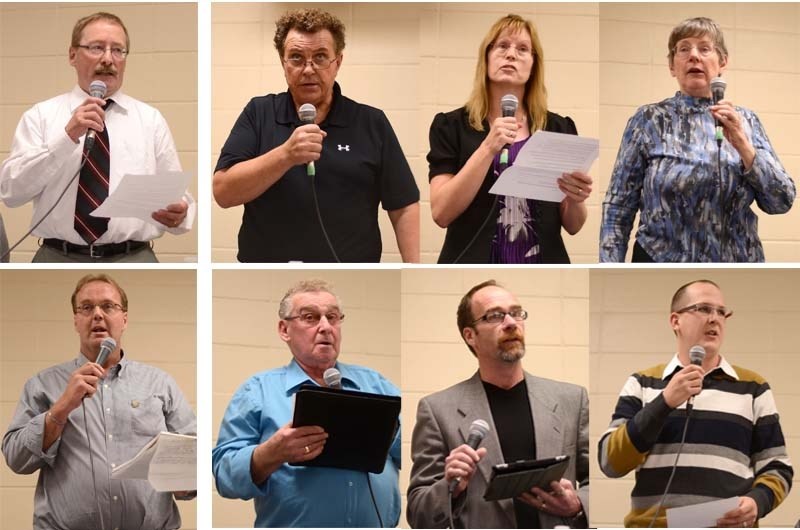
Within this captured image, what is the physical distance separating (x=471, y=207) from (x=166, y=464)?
1.09 meters

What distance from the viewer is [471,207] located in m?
3.18

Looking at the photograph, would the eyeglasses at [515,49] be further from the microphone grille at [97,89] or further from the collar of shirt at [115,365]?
the collar of shirt at [115,365]

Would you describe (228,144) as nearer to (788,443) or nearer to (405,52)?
(405,52)

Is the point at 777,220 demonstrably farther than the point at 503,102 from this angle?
Yes

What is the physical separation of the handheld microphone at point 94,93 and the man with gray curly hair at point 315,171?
349mm

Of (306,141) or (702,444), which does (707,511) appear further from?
(306,141)

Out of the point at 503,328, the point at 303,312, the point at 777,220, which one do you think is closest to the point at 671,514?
the point at 503,328

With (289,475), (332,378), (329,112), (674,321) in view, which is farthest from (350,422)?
(674,321)

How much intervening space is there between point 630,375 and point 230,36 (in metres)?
1.48

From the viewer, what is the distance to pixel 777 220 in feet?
10.9

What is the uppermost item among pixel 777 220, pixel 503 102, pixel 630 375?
pixel 503 102

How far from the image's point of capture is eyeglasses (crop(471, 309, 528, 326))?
3166 millimetres

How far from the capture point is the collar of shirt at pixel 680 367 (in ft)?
10.4

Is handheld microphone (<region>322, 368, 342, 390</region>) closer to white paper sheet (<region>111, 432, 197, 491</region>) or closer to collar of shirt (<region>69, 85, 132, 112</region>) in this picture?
white paper sheet (<region>111, 432, 197, 491</region>)
